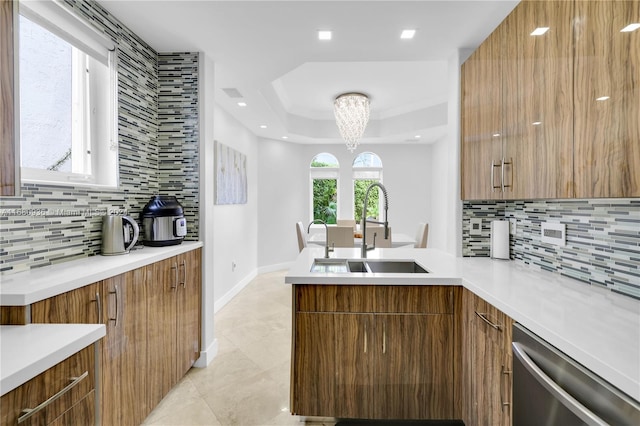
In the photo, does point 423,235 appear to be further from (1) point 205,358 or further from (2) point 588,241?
(1) point 205,358

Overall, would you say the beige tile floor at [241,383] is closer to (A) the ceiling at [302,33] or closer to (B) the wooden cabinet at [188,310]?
(B) the wooden cabinet at [188,310]

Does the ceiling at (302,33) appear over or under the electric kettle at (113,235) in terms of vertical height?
over

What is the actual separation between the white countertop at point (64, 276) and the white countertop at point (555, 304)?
823mm

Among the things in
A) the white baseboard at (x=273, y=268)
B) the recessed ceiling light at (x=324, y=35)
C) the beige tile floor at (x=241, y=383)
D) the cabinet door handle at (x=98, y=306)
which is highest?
the recessed ceiling light at (x=324, y=35)

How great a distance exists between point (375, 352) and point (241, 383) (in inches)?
45.6

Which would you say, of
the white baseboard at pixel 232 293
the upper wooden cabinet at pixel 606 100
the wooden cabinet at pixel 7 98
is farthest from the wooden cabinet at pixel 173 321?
the upper wooden cabinet at pixel 606 100

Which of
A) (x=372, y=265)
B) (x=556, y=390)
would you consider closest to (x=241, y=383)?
(x=372, y=265)

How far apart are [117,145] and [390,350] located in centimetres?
208

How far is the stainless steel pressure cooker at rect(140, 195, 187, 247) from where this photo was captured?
2.13 meters

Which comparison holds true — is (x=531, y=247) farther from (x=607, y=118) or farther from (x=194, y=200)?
(x=194, y=200)

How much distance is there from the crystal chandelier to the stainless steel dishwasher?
3.86m

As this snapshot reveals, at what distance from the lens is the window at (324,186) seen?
627cm

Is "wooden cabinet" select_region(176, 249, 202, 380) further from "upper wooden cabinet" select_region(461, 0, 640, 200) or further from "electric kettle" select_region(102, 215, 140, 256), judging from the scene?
"upper wooden cabinet" select_region(461, 0, 640, 200)

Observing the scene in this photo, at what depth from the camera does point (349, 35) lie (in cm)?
218
